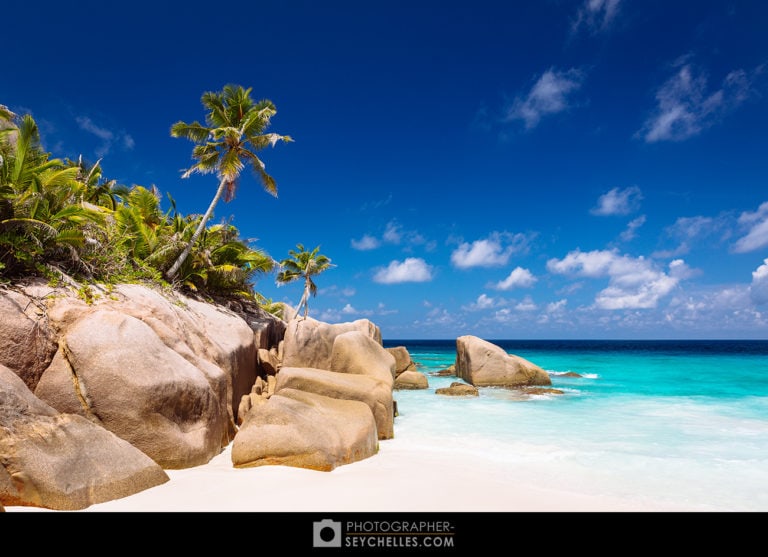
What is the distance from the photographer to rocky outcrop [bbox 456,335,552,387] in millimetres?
23578

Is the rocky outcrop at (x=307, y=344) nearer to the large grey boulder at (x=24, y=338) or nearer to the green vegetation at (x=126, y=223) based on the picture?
the green vegetation at (x=126, y=223)

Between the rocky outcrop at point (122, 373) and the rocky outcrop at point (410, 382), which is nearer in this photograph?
the rocky outcrop at point (122, 373)

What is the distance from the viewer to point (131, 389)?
6094mm

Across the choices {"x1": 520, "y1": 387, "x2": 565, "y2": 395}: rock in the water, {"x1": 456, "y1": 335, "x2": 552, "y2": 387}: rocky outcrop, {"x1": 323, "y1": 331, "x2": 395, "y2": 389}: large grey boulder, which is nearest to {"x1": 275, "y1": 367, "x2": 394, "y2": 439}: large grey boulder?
{"x1": 323, "y1": 331, "x2": 395, "y2": 389}: large grey boulder

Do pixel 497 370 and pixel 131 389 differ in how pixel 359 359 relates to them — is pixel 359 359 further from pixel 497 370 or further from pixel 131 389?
pixel 497 370

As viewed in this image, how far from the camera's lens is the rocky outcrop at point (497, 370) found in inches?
928

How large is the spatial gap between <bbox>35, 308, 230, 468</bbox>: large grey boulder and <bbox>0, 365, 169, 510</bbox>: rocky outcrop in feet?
1.86

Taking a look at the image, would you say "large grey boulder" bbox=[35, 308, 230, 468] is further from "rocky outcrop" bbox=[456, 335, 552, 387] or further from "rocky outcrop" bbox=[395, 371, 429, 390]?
"rocky outcrop" bbox=[456, 335, 552, 387]

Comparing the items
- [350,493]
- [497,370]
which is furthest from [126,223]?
[497,370]

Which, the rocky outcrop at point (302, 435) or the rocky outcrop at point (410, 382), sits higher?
the rocky outcrop at point (302, 435)

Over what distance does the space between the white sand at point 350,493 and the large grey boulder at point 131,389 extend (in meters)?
0.56

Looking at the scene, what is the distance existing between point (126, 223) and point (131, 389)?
852 cm
